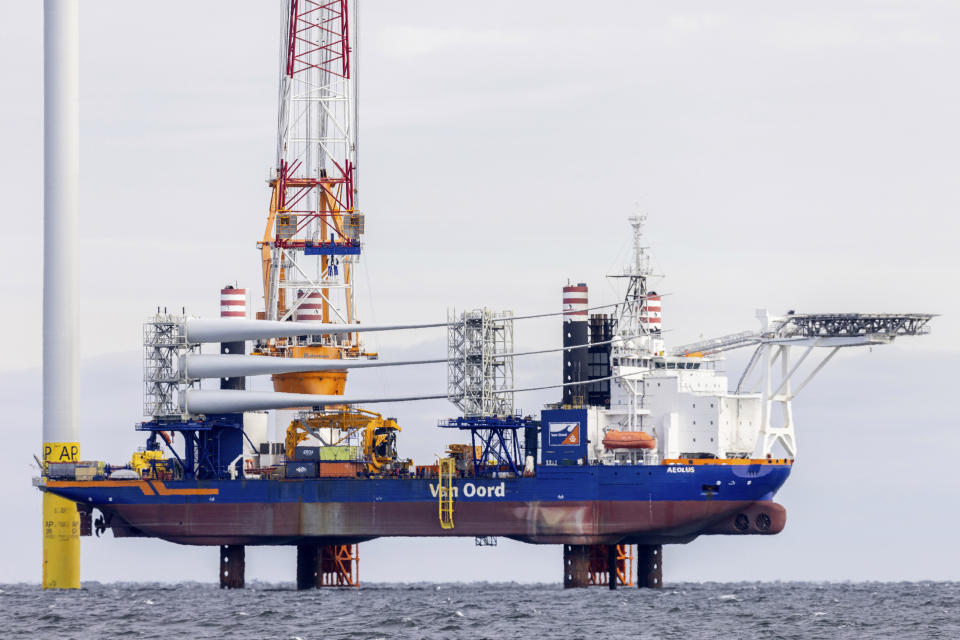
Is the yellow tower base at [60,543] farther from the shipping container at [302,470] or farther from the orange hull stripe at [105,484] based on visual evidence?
the shipping container at [302,470]

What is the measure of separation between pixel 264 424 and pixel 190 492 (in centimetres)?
619

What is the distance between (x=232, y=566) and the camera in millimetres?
100000

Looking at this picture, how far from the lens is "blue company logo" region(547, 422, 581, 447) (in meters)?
94.6

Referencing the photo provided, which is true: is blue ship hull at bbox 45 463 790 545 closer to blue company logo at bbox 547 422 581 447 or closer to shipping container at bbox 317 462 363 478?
shipping container at bbox 317 462 363 478

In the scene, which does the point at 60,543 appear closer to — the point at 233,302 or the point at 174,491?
the point at 174,491

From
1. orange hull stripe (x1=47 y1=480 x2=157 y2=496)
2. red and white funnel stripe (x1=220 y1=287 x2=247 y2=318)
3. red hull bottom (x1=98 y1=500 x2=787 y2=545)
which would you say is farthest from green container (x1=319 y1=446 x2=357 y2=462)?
red and white funnel stripe (x1=220 y1=287 x2=247 y2=318)

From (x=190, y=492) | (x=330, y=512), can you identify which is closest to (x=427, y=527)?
(x=330, y=512)

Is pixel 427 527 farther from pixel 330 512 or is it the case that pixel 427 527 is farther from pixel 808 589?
pixel 808 589

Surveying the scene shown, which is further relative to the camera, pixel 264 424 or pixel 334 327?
pixel 264 424

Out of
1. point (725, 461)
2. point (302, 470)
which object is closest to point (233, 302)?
point (302, 470)

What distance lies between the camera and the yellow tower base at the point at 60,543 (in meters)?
100

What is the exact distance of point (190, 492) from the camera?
324 ft

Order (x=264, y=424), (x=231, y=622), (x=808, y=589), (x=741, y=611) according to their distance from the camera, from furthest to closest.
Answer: (x=808, y=589), (x=264, y=424), (x=741, y=611), (x=231, y=622)

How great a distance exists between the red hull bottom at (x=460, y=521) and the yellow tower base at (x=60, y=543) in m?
2.53
